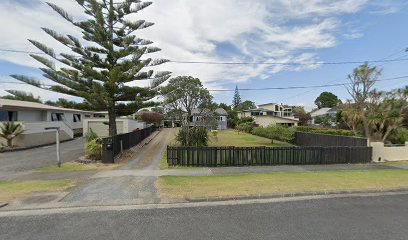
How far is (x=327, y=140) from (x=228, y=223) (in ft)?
65.4

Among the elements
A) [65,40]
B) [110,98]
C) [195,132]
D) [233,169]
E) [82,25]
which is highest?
[82,25]

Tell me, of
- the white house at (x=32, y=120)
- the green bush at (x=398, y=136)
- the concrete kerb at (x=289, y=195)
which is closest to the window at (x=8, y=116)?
the white house at (x=32, y=120)

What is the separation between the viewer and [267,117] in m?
48.6

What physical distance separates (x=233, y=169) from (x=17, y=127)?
17.5 m

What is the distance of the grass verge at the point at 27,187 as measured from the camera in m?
7.48

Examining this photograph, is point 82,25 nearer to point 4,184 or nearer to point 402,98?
point 4,184

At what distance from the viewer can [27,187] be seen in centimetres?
830

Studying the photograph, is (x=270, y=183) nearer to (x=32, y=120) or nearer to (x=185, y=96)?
(x=185, y=96)

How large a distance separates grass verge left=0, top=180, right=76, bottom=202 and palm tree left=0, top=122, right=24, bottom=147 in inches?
459

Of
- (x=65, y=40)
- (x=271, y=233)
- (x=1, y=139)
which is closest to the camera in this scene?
(x=271, y=233)

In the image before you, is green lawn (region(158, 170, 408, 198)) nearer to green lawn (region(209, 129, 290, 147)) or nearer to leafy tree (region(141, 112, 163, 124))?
green lawn (region(209, 129, 290, 147))

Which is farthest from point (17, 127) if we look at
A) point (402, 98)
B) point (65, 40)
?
point (402, 98)

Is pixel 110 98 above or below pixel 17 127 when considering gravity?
above

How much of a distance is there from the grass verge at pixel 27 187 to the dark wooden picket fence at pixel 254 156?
5.30 m
